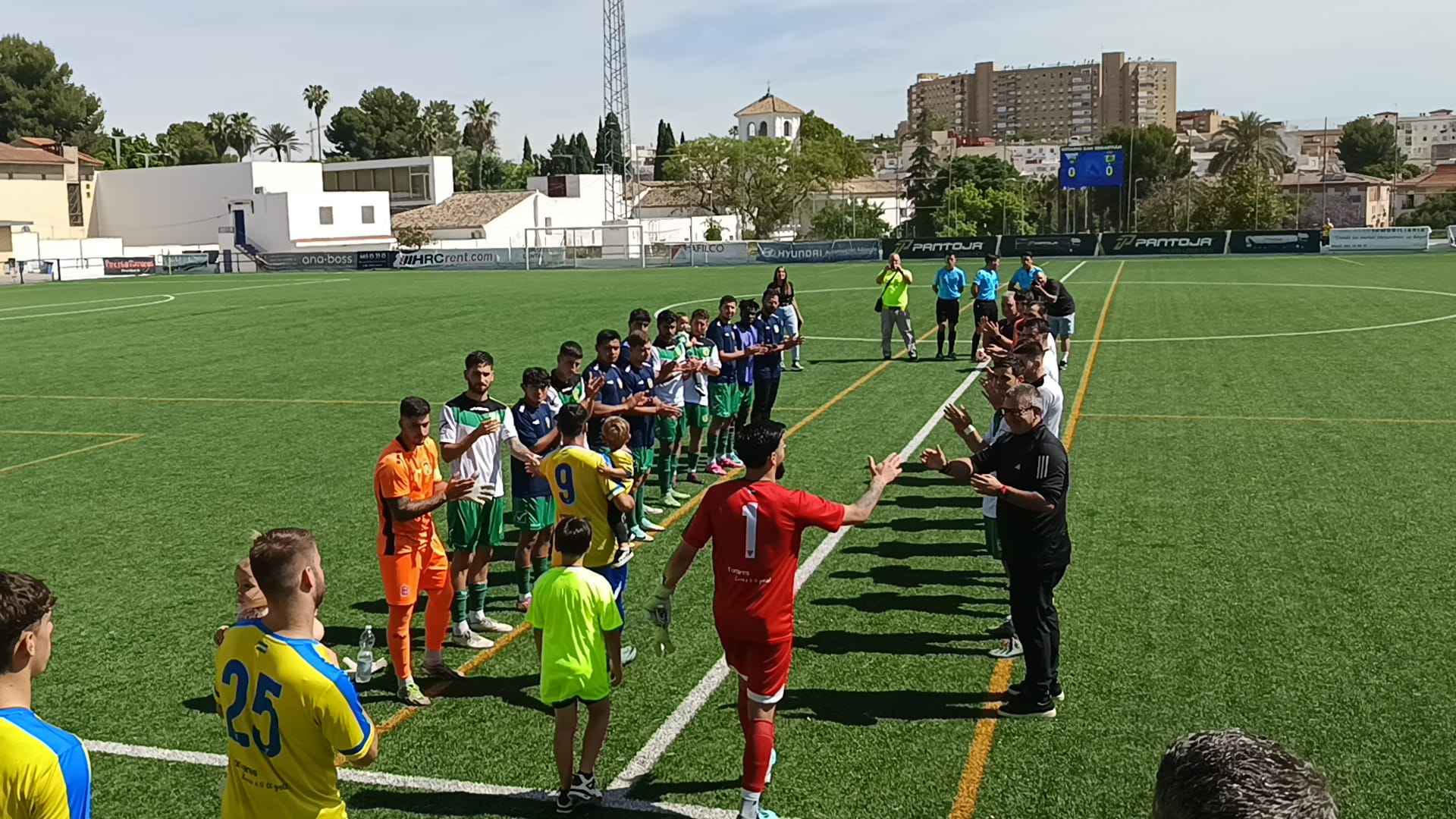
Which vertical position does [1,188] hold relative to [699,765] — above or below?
above

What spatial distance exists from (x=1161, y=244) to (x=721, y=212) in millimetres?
53118

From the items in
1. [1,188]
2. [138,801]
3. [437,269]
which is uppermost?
[1,188]

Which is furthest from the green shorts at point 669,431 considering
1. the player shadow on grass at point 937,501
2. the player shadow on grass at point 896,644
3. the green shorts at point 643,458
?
the player shadow on grass at point 896,644

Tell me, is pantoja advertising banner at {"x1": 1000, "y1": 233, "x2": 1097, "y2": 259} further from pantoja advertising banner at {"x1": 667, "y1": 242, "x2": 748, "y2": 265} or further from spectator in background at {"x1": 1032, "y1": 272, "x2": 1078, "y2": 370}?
spectator in background at {"x1": 1032, "y1": 272, "x2": 1078, "y2": 370}

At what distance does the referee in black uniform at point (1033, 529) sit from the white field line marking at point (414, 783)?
7.29ft

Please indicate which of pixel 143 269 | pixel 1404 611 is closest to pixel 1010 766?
pixel 1404 611

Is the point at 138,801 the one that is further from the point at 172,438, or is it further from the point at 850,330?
the point at 850,330

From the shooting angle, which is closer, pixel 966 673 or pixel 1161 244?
pixel 966 673

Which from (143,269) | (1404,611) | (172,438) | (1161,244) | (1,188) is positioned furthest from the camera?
(1,188)

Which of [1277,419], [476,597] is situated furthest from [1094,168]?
[476,597]

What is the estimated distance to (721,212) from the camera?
107 m

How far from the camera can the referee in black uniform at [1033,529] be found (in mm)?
7035

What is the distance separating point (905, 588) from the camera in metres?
9.77

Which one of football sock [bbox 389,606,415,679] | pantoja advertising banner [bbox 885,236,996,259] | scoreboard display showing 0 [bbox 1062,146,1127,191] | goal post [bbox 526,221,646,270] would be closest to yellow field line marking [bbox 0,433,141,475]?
football sock [bbox 389,606,415,679]
